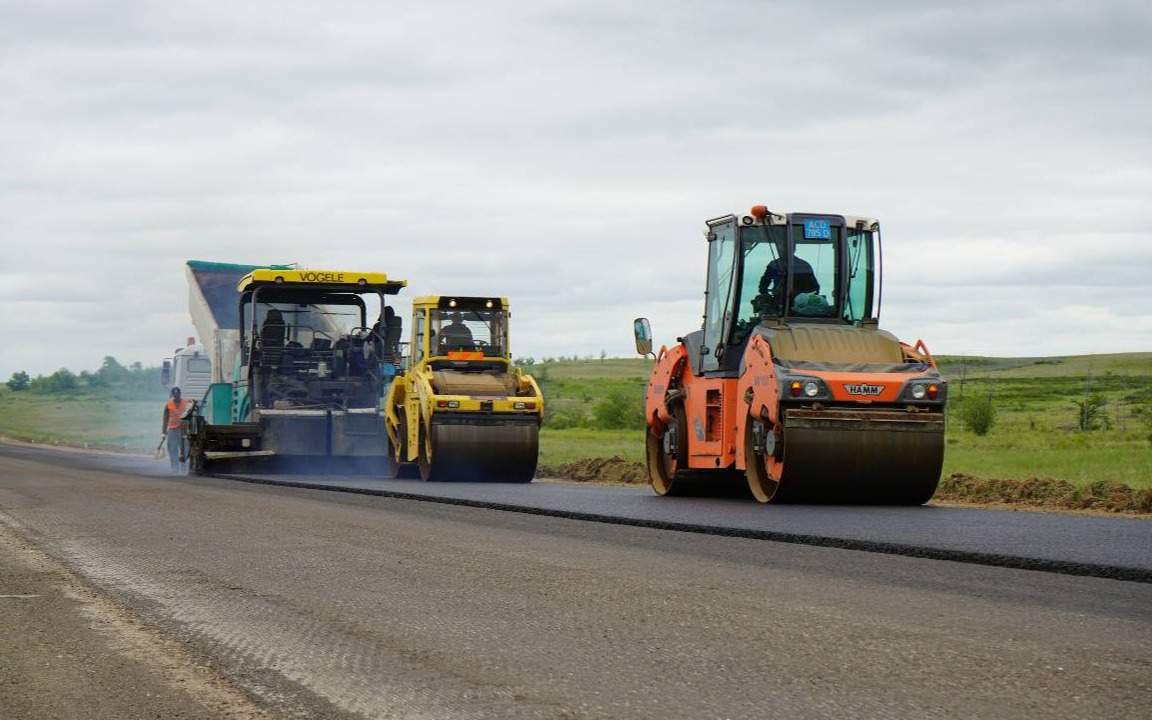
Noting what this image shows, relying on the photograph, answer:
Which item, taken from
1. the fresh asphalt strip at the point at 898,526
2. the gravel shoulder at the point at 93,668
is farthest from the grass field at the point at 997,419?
the gravel shoulder at the point at 93,668

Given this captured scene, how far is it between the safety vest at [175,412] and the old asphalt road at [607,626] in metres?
17.3

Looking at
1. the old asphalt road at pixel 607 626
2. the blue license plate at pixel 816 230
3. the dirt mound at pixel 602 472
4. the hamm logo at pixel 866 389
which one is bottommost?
the dirt mound at pixel 602 472

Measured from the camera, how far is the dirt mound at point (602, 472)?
22.9m

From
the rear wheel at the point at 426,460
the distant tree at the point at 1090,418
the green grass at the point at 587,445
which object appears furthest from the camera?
the distant tree at the point at 1090,418

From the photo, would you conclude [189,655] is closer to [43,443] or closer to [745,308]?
[745,308]

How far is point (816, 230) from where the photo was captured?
582 inches

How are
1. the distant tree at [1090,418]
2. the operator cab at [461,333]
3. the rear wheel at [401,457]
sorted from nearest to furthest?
the operator cab at [461,333]
the rear wheel at [401,457]
the distant tree at [1090,418]

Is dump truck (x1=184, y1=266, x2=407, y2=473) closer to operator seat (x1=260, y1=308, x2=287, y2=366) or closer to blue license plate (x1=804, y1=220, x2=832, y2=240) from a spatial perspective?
operator seat (x1=260, y1=308, x2=287, y2=366)

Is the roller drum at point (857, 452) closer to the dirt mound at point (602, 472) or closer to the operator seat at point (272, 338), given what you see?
the dirt mound at point (602, 472)

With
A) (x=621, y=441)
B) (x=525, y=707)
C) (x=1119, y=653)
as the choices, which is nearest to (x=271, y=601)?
(x=525, y=707)

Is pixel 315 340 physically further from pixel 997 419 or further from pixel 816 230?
pixel 997 419

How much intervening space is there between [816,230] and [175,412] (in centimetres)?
1700

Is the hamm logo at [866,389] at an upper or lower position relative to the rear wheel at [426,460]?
upper

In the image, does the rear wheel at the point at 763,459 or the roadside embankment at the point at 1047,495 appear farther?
the roadside embankment at the point at 1047,495
